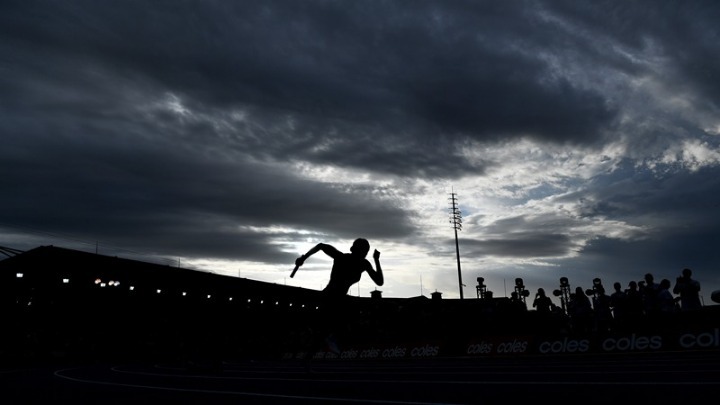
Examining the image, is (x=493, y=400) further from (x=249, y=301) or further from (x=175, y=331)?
(x=249, y=301)

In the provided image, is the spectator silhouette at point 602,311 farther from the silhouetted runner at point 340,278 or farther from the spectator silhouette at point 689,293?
the silhouetted runner at point 340,278

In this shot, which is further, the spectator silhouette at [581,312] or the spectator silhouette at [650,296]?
the spectator silhouette at [581,312]

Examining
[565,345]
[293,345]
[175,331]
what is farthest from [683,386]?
[175,331]

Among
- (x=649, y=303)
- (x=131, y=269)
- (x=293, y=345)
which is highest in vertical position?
(x=131, y=269)

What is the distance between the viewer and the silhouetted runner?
22.4 feet

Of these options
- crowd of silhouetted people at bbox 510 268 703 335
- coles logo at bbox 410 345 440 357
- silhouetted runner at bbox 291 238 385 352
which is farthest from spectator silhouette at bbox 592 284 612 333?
silhouetted runner at bbox 291 238 385 352

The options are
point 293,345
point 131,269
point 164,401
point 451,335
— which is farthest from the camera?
point 131,269

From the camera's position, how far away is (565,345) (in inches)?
588

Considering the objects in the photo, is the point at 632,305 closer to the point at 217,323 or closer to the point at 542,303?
the point at 542,303

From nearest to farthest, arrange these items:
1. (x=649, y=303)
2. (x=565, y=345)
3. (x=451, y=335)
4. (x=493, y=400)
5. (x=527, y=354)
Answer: (x=493, y=400) → (x=649, y=303) → (x=565, y=345) → (x=527, y=354) → (x=451, y=335)

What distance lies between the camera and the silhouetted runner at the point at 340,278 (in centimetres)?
682

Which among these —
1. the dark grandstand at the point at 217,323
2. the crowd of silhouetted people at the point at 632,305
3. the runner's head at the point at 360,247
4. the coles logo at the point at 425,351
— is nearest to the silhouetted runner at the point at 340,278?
the runner's head at the point at 360,247

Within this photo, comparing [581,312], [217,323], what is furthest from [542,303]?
[217,323]

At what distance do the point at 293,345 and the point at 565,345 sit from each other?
64.8ft
